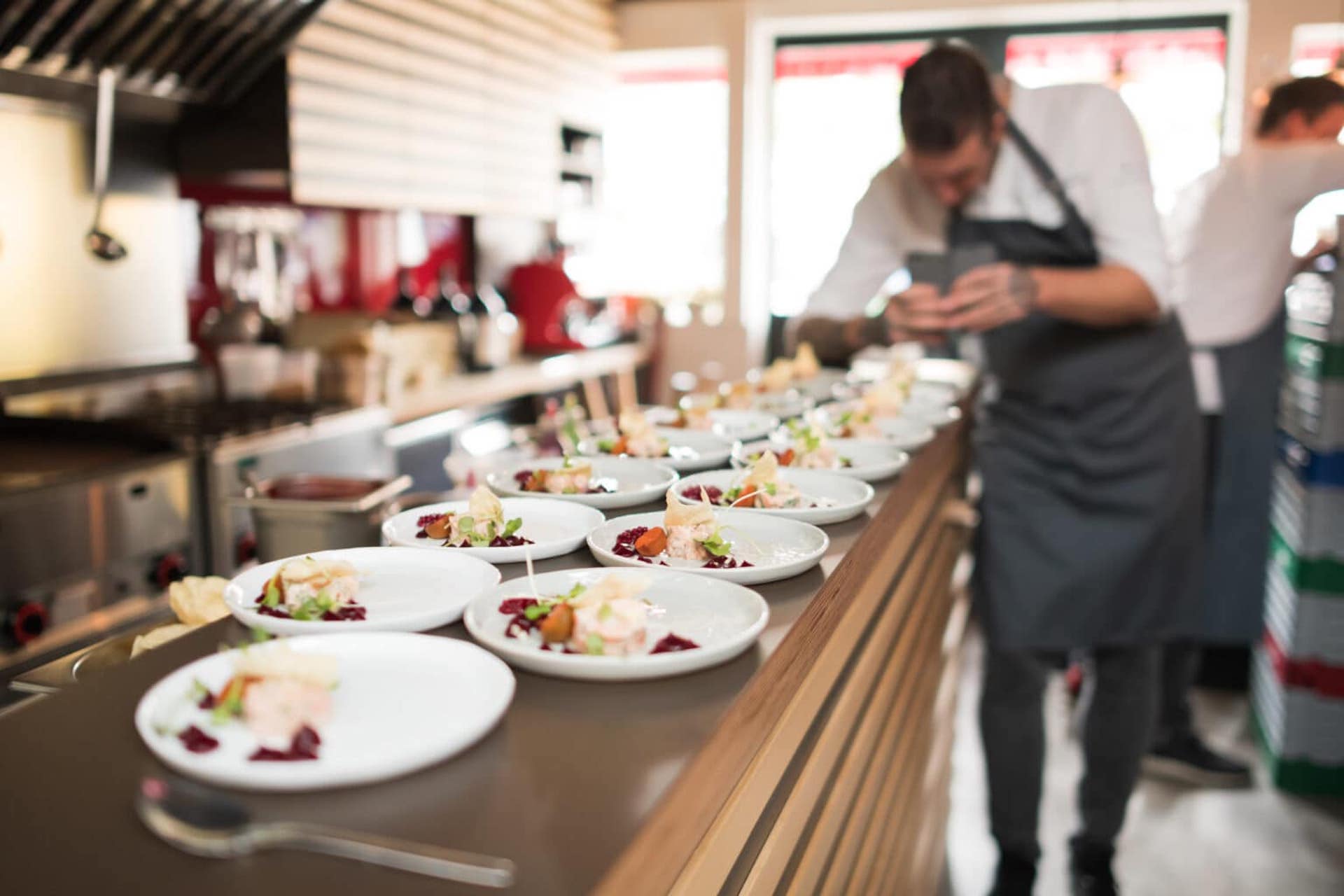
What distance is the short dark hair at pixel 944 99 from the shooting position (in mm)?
2012

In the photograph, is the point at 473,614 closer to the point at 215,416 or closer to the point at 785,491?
the point at 785,491

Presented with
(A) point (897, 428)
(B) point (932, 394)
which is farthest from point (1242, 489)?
(A) point (897, 428)

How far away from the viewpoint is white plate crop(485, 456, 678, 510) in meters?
1.51

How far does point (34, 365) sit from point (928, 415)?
2.47m

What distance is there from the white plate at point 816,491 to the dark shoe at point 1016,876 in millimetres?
1233

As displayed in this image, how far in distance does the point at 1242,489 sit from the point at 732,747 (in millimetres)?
3324

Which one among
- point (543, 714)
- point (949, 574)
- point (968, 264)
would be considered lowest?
point (949, 574)

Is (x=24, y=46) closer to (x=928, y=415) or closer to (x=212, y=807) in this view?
(x=928, y=415)

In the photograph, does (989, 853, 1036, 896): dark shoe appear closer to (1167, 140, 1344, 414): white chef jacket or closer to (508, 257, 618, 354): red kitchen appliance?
(1167, 140, 1344, 414): white chef jacket

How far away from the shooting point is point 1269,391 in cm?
356

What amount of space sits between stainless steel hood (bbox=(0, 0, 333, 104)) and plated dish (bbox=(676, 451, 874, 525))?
7.18 feet

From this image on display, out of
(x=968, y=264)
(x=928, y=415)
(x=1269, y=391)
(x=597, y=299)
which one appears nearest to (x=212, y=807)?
(x=968, y=264)

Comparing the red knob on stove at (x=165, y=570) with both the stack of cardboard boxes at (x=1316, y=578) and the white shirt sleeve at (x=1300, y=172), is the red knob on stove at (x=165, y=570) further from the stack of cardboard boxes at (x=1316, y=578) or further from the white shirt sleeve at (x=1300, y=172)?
the white shirt sleeve at (x=1300, y=172)

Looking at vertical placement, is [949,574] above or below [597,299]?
below
